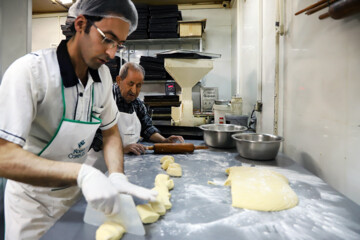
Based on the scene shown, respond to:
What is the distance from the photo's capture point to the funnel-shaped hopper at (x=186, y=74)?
236 cm

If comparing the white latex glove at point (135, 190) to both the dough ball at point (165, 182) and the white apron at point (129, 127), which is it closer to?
the dough ball at point (165, 182)

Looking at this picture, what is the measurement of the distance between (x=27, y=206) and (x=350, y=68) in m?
1.58

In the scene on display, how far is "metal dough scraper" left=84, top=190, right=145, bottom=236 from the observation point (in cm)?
72

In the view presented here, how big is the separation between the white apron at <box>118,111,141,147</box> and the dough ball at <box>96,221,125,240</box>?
4.81 ft

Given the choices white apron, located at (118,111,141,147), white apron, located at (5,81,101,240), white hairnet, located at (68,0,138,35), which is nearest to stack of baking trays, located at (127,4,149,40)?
white apron, located at (118,111,141,147)

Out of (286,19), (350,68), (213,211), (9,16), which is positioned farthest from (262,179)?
(9,16)

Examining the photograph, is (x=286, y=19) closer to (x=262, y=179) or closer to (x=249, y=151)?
(x=249, y=151)

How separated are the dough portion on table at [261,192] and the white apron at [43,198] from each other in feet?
2.50

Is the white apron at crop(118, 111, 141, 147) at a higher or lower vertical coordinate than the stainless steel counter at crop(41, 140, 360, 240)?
higher

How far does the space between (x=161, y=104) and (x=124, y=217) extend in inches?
105

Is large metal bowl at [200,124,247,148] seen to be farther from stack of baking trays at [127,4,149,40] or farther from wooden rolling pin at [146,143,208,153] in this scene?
stack of baking trays at [127,4,149,40]

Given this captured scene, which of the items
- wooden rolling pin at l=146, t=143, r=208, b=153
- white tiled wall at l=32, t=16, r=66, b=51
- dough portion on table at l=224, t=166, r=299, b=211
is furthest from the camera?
white tiled wall at l=32, t=16, r=66, b=51

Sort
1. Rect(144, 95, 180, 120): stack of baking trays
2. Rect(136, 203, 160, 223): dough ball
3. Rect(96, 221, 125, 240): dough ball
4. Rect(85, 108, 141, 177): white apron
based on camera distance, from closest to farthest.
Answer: Rect(96, 221, 125, 240): dough ball, Rect(136, 203, 160, 223): dough ball, Rect(85, 108, 141, 177): white apron, Rect(144, 95, 180, 120): stack of baking trays

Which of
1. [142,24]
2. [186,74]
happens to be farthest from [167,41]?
[186,74]
